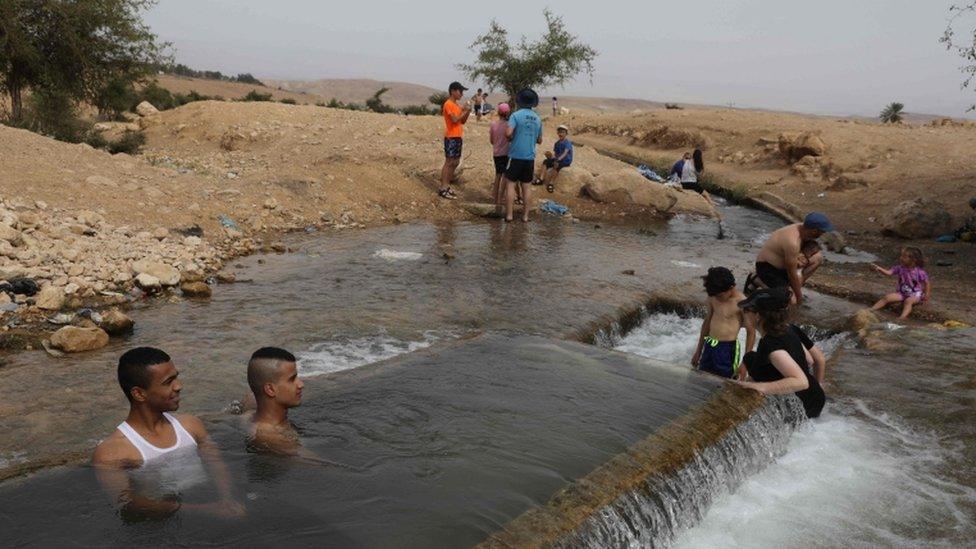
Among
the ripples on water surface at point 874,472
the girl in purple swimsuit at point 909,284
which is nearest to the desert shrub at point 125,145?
the girl in purple swimsuit at point 909,284

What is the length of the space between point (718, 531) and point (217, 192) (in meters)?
9.64

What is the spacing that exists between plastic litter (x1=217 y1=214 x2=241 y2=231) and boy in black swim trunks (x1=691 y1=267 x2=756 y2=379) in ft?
23.1

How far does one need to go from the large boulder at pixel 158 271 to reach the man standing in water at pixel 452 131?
5.83m

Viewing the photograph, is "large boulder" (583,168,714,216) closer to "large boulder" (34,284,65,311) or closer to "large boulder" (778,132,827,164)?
"large boulder" (778,132,827,164)

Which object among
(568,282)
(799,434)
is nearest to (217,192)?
(568,282)

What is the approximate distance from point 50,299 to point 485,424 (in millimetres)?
4677

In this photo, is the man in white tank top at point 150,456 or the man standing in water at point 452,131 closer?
the man in white tank top at point 150,456

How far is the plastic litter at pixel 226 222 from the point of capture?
10727mm

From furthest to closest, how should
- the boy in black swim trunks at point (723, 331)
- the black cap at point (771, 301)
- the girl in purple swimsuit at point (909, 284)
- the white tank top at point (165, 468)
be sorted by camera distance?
the girl in purple swimsuit at point (909, 284)
the boy in black swim trunks at point (723, 331)
the black cap at point (771, 301)
the white tank top at point (165, 468)

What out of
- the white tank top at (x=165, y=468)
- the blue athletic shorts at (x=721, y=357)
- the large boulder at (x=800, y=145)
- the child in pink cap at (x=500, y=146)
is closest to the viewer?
the white tank top at (x=165, y=468)

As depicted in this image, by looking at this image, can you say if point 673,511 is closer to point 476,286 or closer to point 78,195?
point 476,286

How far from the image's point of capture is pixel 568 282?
958cm

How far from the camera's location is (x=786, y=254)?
25.0 ft

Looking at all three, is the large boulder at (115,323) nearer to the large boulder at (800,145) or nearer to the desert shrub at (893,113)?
the large boulder at (800,145)
